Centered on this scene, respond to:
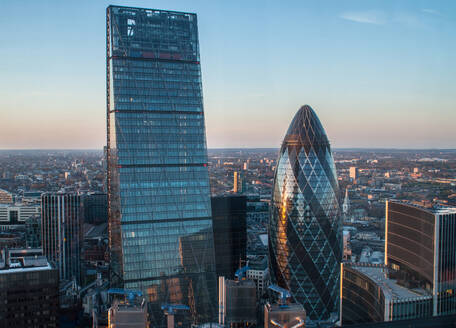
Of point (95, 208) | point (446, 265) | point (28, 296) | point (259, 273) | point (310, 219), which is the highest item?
point (310, 219)

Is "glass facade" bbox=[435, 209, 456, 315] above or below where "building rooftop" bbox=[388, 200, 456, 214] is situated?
below

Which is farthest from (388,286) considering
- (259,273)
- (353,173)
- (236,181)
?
(236,181)

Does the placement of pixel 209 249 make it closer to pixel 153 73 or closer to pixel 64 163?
pixel 153 73

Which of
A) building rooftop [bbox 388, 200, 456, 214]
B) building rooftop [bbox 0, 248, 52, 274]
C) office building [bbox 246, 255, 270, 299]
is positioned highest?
building rooftop [bbox 388, 200, 456, 214]

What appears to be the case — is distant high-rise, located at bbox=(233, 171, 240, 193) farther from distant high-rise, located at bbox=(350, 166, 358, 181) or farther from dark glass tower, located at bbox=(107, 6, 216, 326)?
distant high-rise, located at bbox=(350, 166, 358, 181)

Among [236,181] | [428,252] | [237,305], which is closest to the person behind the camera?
[428,252]

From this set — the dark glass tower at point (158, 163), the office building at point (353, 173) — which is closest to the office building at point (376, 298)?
the dark glass tower at point (158, 163)

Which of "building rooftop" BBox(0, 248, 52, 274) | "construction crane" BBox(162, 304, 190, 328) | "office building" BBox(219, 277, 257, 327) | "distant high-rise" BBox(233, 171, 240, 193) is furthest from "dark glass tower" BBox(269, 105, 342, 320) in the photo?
"building rooftop" BBox(0, 248, 52, 274)

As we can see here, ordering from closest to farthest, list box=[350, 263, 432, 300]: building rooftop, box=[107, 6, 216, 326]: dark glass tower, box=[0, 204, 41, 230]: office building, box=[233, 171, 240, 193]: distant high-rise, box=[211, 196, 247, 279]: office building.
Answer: box=[350, 263, 432, 300]: building rooftop, box=[107, 6, 216, 326]: dark glass tower, box=[211, 196, 247, 279]: office building, box=[233, 171, 240, 193]: distant high-rise, box=[0, 204, 41, 230]: office building

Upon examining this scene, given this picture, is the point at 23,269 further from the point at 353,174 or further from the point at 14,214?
the point at 14,214
